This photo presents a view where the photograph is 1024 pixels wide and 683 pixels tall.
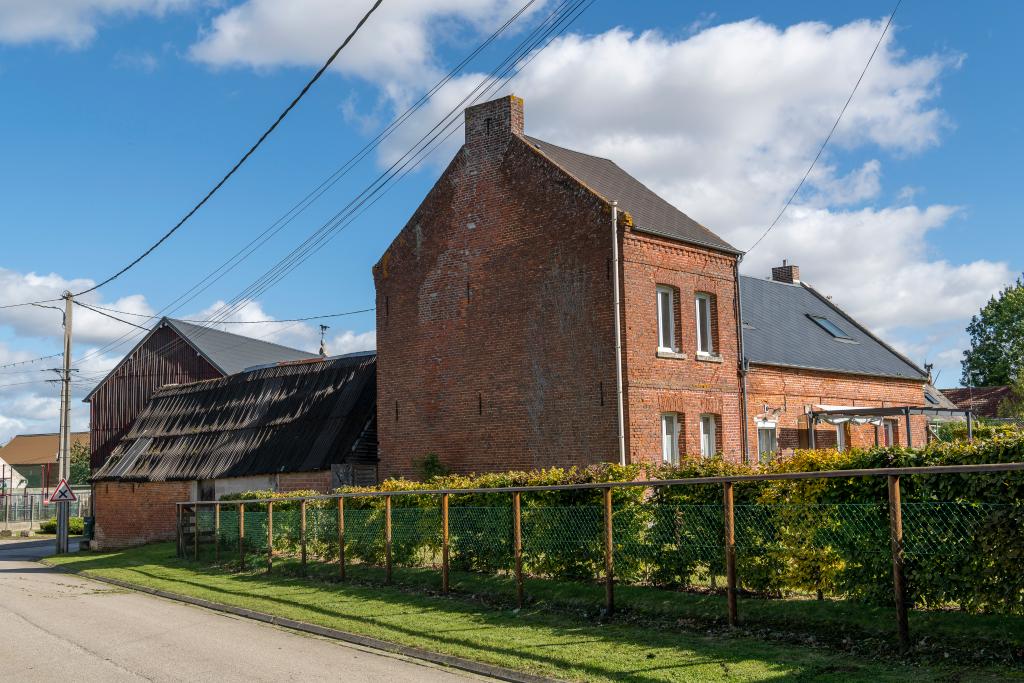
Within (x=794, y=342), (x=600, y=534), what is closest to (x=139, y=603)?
(x=600, y=534)

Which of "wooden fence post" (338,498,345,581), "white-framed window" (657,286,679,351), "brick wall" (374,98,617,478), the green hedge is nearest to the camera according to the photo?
the green hedge

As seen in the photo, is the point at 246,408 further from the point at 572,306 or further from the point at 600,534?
the point at 600,534

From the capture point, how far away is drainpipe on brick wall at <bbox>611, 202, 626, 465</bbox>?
19688mm

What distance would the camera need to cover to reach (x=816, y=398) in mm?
25500

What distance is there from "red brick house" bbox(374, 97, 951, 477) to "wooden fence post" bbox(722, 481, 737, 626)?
913cm

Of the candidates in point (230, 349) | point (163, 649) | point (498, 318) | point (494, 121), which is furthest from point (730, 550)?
point (230, 349)

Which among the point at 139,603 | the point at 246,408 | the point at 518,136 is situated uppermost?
the point at 518,136

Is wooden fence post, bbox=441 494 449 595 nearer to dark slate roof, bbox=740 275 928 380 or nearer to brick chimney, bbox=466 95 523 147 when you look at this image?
brick chimney, bbox=466 95 523 147

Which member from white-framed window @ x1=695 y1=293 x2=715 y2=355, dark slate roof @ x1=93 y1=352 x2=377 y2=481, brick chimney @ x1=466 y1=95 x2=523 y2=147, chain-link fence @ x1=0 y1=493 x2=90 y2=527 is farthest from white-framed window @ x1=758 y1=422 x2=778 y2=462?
chain-link fence @ x1=0 y1=493 x2=90 y2=527

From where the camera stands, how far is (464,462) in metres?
22.9

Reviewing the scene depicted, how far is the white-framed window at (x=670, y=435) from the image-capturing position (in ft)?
68.7

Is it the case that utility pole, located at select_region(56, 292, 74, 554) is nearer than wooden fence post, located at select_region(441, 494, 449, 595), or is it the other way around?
wooden fence post, located at select_region(441, 494, 449, 595)

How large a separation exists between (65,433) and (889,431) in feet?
91.3

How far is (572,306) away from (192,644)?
39.0 feet
